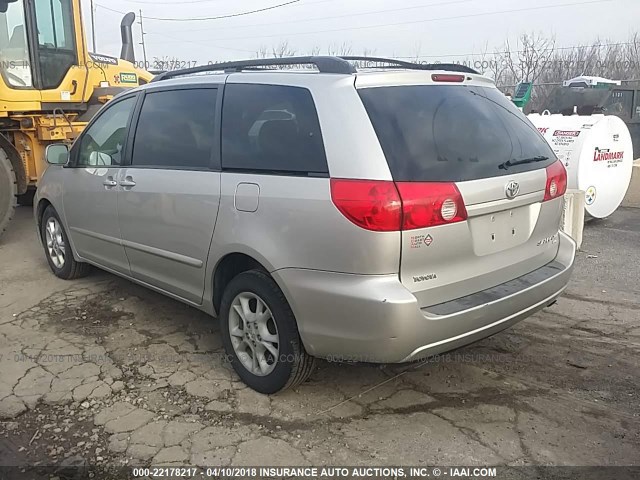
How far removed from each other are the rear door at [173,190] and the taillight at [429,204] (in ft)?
4.07

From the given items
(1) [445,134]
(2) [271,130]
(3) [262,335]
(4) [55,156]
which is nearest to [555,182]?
(1) [445,134]

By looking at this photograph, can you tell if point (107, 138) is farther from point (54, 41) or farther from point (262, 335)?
point (54, 41)

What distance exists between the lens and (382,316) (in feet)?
9.09

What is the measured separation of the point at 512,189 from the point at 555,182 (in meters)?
0.53

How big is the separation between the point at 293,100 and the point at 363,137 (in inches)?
22.5

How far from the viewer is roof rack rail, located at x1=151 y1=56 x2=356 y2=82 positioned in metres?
3.14

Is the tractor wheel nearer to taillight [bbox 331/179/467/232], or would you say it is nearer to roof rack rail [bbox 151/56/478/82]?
roof rack rail [bbox 151/56/478/82]

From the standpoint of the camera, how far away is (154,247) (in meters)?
4.09

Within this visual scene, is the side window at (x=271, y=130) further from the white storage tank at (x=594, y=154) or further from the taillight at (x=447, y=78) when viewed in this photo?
the white storage tank at (x=594, y=154)

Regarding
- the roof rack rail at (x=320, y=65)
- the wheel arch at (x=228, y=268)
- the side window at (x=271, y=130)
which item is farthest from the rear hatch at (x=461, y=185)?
the wheel arch at (x=228, y=268)

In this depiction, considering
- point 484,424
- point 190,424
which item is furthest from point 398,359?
point 190,424

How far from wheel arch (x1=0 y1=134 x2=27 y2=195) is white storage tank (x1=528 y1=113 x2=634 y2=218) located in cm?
680

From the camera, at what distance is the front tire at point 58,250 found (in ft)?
18.2

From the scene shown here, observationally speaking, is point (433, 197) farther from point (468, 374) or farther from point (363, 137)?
→ point (468, 374)
